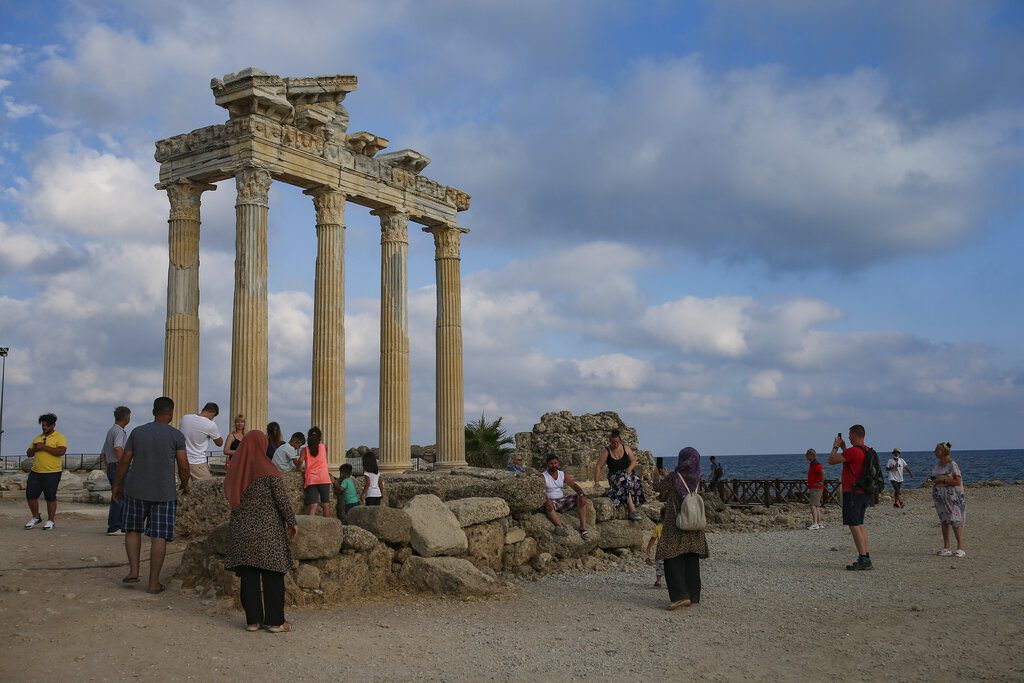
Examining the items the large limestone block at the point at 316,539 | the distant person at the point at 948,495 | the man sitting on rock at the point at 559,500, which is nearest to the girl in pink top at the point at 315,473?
the man sitting on rock at the point at 559,500

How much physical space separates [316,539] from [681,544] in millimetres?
4096

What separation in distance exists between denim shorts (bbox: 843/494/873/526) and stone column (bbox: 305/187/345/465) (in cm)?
1224

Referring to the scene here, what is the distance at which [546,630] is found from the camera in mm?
9320

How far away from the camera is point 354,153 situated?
2312cm

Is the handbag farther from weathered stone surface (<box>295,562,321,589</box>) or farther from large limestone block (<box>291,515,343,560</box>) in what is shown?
weathered stone surface (<box>295,562,321,589</box>)

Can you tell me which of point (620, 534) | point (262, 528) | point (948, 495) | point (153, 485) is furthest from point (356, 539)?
point (948, 495)

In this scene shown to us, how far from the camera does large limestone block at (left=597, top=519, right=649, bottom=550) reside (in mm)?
14219

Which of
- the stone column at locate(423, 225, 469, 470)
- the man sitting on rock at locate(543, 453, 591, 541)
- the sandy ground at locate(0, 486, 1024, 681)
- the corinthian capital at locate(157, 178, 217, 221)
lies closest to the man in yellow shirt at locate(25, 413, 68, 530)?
the sandy ground at locate(0, 486, 1024, 681)

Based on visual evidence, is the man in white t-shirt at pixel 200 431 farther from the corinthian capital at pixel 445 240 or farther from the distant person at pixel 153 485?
the corinthian capital at pixel 445 240

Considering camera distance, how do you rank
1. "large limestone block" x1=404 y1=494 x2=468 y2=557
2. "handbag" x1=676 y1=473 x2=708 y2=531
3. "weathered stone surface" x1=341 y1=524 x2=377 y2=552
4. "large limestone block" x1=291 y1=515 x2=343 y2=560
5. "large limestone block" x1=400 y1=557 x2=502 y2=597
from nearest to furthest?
1. "large limestone block" x1=291 y1=515 x2=343 y2=560
2. "weathered stone surface" x1=341 y1=524 x2=377 y2=552
3. "handbag" x1=676 y1=473 x2=708 y2=531
4. "large limestone block" x1=400 y1=557 x2=502 y2=597
5. "large limestone block" x1=404 y1=494 x2=468 y2=557

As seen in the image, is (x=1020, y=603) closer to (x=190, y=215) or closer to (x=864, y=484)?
(x=864, y=484)

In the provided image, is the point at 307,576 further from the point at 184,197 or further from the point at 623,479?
the point at 184,197

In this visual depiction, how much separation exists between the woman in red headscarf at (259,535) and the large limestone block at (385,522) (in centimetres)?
207

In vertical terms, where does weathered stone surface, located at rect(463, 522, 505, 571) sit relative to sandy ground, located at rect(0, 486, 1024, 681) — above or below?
above
